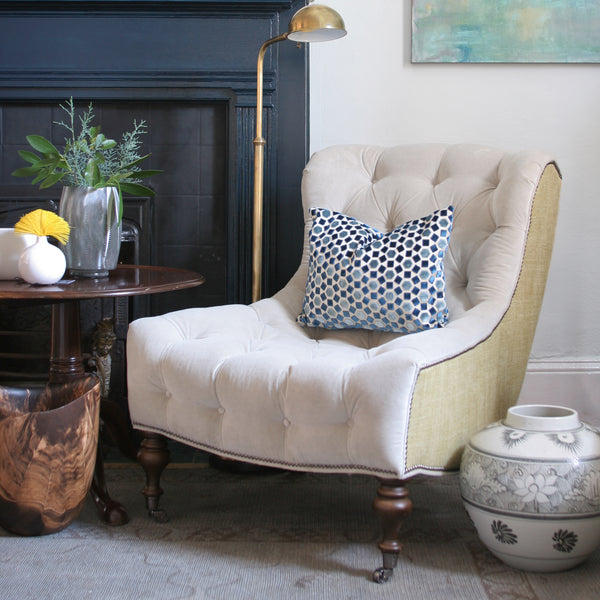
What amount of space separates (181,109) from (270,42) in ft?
1.36

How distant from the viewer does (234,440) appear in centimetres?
163

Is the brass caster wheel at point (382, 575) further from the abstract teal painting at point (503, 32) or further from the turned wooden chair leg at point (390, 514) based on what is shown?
the abstract teal painting at point (503, 32)

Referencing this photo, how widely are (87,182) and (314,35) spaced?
0.83 meters

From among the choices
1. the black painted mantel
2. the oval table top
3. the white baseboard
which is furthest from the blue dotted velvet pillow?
the white baseboard

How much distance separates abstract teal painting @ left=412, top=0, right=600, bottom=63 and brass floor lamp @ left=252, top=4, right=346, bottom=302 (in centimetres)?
51

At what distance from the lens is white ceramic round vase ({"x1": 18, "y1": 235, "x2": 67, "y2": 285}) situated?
1748 mm

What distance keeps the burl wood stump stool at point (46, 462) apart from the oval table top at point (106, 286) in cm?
24

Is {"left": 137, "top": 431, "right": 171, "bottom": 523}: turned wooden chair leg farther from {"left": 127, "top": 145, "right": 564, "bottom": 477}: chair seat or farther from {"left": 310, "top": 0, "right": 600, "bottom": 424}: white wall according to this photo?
{"left": 310, "top": 0, "right": 600, "bottom": 424}: white wall

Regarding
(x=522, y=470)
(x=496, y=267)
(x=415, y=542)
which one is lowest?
(x=415, y=542)

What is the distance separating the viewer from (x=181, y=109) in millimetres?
2529

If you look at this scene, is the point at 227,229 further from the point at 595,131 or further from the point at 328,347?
the point at 595,131

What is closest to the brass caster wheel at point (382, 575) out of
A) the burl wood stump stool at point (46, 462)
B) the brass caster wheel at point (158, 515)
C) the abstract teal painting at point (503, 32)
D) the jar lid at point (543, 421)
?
the jar lid at point (543, 421)

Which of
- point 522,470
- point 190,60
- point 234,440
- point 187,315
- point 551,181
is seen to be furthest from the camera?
point 190,60

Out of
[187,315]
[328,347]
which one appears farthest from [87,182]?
[328,347]
